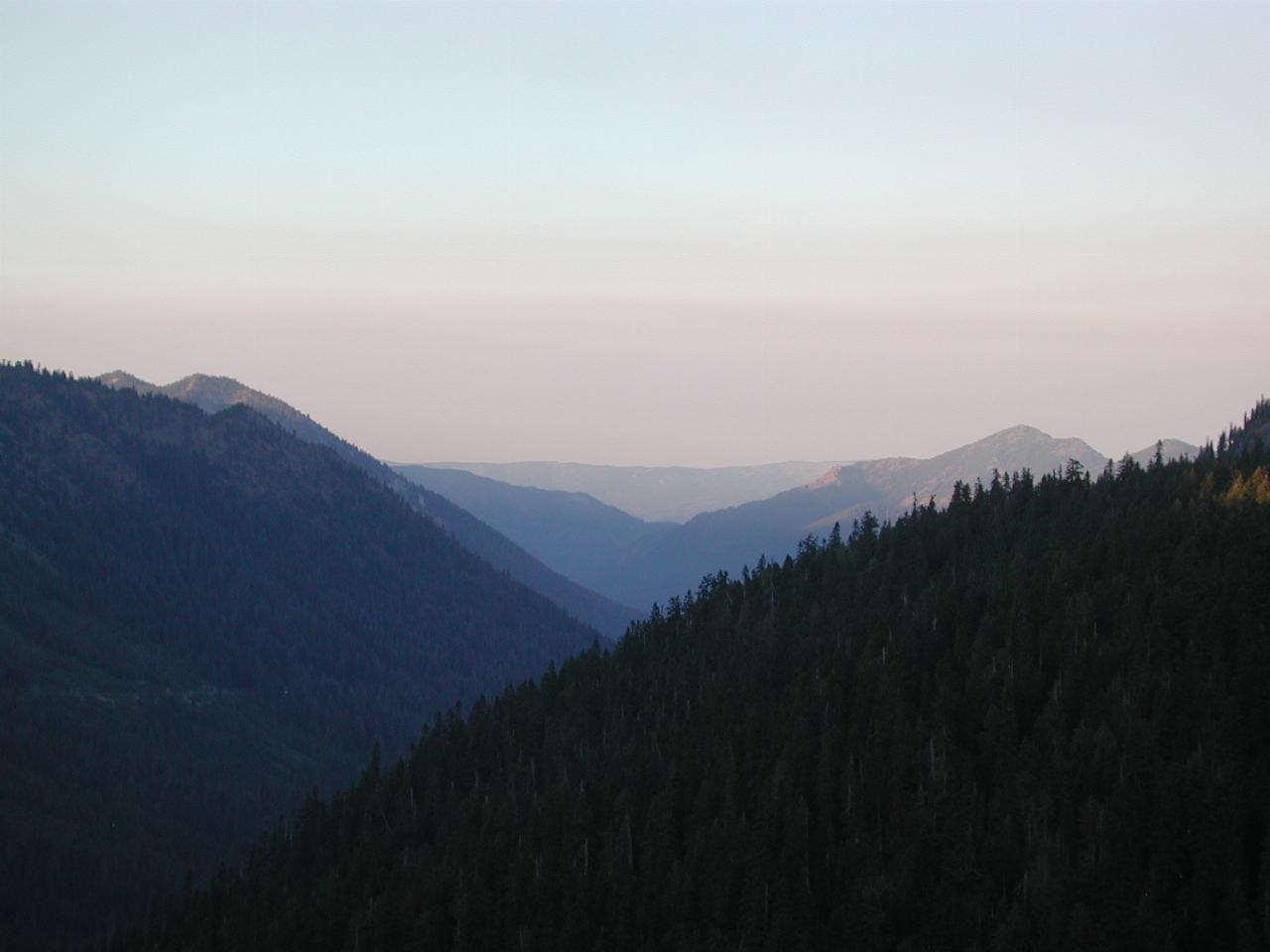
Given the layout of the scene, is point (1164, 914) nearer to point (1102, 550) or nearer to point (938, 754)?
point (938, 754)

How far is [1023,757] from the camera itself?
152250 millimetres

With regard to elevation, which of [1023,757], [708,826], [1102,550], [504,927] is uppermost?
[1102,550]

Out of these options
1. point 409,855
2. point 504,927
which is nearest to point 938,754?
point 504,927

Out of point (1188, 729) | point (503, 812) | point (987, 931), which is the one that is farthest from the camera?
point (503, 812)

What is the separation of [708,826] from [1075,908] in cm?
4746

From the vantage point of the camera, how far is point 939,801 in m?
150

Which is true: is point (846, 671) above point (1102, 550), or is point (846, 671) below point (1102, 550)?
below

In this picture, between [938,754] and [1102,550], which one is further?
[1102,550]

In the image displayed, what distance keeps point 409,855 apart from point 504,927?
3204cm

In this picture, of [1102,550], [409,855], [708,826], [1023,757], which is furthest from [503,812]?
[1102,550]

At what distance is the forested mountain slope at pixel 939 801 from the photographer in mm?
132750

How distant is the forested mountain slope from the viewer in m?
133

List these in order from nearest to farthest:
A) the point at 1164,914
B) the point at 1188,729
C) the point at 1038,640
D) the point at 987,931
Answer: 1. the point at 1164,914
2. the point at 987,931
3. the point at 1188,729
4. the point at 1038,640

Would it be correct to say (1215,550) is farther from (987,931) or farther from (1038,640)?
(987,931)
